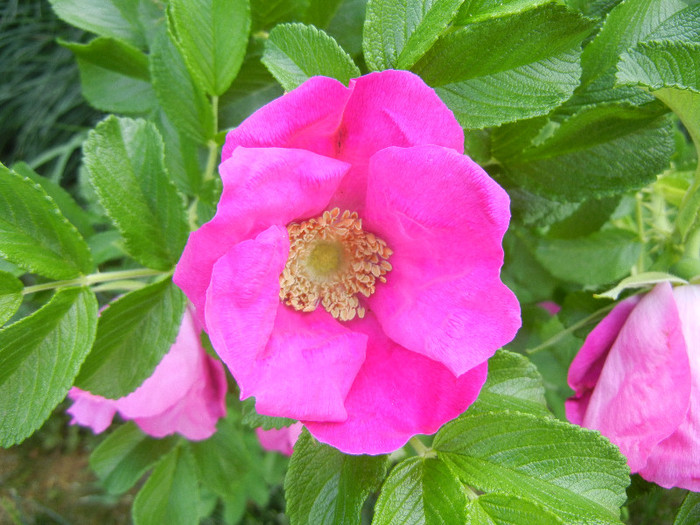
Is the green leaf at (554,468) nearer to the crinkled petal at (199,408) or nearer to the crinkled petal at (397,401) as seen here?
the crinkled petal at (397,401)

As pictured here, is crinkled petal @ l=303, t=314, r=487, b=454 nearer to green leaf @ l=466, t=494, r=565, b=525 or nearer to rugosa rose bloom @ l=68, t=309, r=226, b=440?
green leaf @ l=466, t=494, r=565, b=525

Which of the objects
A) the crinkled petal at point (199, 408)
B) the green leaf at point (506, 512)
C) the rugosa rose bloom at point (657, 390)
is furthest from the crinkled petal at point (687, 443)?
the crinkled petal at point (199, 408)

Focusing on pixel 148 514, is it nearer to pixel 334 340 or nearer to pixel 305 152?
pixel 334 340

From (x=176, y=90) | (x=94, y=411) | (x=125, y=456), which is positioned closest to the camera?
(x=176, y=90)

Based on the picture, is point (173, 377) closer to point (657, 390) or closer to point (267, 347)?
point (267, 347)

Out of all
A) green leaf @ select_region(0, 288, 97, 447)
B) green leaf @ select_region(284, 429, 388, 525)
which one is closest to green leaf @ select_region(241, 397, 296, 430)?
green leaf @ select_region(284, 429, 388, 525)

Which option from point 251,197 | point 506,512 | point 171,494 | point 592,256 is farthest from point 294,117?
point 171,494
